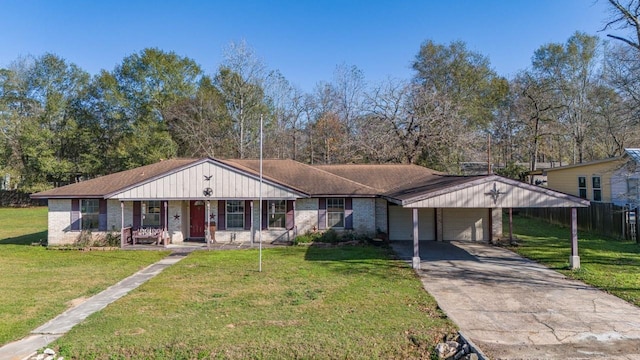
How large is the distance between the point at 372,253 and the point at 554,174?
16834mm

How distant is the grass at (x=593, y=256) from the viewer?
1002 centimetres

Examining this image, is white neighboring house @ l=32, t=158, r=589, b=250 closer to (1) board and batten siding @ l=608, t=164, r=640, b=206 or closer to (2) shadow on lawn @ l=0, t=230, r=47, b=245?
(2) shadow on lawn @ l=0, t=230, r=47, b=245

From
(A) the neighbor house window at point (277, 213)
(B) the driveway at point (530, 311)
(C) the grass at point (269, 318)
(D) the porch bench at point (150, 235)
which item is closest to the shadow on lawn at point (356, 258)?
(C) the grass at point (269, 318)

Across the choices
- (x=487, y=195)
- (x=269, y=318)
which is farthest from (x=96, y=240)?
(x=487, y=195)

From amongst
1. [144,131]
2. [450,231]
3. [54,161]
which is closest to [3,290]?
[450,231]

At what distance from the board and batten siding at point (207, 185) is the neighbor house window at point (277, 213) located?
1.21m

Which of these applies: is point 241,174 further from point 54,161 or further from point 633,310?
point 54,161

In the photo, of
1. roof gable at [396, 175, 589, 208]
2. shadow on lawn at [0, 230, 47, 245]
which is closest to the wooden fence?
roof gable at [396, 175, 589, 208]

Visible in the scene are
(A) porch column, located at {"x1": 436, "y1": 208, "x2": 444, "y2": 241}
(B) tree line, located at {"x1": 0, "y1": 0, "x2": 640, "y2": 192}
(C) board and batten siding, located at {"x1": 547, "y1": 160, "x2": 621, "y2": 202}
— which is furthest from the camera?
(B) tree line, located at {"x1": 0, "y1": 0, "x2": 640, "y2": 192}

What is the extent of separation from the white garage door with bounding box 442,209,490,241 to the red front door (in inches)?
457

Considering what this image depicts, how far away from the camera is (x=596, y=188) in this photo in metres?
20.9

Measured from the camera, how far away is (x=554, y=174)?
2477 centimetres

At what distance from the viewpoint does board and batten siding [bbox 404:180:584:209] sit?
38.4 ft

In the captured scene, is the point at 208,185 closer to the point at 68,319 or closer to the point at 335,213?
the point at 335,213
